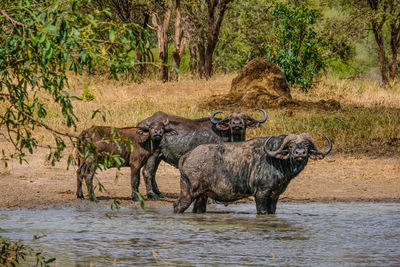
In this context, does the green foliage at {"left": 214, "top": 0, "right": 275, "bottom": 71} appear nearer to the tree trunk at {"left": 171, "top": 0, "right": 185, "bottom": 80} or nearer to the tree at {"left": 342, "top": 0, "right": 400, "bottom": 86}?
the tree at {"left": 342, "top": 0, "right": 400, "bottom": 86}

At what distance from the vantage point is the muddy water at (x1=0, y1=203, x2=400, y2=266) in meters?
7.77

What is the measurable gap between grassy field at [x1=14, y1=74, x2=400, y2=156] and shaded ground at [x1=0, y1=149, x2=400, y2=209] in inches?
47.4

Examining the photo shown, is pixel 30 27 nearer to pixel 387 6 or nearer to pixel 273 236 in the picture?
pixel 273 236

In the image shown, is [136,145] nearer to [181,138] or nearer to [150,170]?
[150,170]

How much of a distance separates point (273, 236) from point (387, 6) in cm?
2790

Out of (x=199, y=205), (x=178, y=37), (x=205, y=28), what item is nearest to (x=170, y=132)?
(x=199, y=205)

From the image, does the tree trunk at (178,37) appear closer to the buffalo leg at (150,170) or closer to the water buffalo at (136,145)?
the buffalo leg at (150,170)

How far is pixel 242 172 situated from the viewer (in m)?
10.5

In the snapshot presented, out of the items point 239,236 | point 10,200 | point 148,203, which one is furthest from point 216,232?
point 10,200

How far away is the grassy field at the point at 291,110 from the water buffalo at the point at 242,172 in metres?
3.28

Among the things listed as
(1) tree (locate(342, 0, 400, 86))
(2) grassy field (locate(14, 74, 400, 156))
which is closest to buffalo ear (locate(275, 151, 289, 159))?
(2) grassy field (locate(14, 74, 400, 156))

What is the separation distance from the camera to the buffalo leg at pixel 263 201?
10.5 meters

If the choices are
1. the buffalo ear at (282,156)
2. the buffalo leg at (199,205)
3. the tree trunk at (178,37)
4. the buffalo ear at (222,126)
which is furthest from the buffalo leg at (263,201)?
the tree trunk at (178,37)

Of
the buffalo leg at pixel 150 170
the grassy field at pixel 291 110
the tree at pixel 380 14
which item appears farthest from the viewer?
the tree at pixel 380 14
